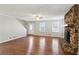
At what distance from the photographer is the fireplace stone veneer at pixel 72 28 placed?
2803 mm

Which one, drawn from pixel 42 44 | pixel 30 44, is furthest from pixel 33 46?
pixel 42 44

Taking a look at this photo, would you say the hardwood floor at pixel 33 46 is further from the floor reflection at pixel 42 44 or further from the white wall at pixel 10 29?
the white wall at pixel 10 29

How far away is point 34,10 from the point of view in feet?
9.29

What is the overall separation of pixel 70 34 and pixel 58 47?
44 cm

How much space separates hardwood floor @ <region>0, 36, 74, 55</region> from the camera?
2.84 metres

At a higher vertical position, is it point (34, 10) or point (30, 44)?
point (34, 10)

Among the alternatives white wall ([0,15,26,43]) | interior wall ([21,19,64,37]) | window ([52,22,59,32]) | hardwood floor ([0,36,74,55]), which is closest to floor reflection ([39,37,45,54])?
hardwood floor ([0,36,74,55])

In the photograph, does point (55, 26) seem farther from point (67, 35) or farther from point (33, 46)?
point (33, 46)

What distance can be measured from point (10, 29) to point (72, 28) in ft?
4.98

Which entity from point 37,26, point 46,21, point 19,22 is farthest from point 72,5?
point 19,22

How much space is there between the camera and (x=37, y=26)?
9.75ft

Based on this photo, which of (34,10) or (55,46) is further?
(55,46)

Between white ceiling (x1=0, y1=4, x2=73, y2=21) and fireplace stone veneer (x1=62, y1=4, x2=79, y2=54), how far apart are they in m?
0.13
